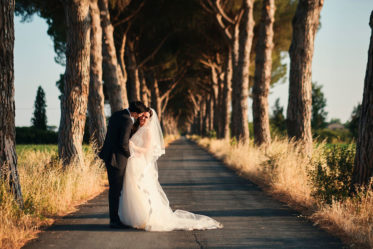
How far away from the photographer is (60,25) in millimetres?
21031

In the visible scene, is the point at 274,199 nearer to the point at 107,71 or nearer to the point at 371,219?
the point at 371,219

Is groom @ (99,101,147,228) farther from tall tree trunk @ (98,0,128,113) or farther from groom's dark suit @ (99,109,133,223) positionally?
tall tree trunk @ (98,0,128,113)

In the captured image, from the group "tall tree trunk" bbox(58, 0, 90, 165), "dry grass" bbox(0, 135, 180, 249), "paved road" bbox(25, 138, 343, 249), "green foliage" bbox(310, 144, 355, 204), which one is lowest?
"paved road" bbox(25, 138, 343, 249)

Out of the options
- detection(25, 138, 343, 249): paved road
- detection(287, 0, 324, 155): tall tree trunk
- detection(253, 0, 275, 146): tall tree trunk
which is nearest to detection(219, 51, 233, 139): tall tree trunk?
detection(253, 0, 275, 146): tall tree trunk

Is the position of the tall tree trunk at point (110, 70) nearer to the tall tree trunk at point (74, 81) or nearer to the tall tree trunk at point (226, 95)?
the tall tree trunk at point (74, 81)

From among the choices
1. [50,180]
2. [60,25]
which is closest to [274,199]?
[50,180]

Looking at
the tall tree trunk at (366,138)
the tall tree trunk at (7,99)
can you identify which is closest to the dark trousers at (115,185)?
the tall tree trunk at (7,99)

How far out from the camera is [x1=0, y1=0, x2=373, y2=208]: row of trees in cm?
1091

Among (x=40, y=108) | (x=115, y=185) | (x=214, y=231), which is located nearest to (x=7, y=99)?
(x=115, y=185)

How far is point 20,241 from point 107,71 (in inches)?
477

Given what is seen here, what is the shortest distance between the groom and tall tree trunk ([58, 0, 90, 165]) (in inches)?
183

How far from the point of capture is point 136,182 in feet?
21.4

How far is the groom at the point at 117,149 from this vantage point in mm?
6488

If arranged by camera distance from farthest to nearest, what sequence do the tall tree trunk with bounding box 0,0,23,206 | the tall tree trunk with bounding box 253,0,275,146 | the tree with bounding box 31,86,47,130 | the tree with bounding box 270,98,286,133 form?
→ the tree with bounding box 270,98,286,133, the tree with bounding box 31,86,47,130, the tall tree trunk with bounding box 253,0,275,146, the tall tree trunk with bounding box 0,0,23,206
